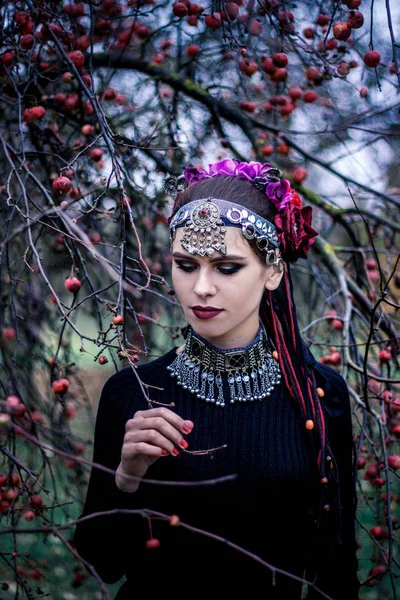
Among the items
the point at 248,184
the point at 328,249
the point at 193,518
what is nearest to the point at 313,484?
the point at 193,518

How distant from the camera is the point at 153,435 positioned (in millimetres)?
1449

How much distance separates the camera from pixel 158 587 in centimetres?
166

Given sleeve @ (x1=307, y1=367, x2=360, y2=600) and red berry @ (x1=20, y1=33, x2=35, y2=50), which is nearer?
sleeve @ (x1=307, y1=367, x2=360, y2=600)

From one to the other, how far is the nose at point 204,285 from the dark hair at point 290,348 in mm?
155

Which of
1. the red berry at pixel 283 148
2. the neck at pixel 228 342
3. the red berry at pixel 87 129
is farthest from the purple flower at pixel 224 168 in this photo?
the red berry at pixel 283 148

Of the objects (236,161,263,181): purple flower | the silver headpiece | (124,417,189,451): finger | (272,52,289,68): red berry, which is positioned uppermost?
(272,52,289,68): red berry

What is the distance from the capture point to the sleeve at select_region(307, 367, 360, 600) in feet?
5.82

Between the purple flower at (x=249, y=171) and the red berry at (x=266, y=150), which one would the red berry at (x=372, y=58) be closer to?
the purple flower at (x=249, y=171)

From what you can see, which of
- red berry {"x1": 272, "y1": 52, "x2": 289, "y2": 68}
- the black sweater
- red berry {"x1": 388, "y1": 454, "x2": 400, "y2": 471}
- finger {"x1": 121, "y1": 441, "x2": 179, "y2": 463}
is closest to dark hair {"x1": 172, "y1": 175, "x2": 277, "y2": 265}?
A: the black sweater

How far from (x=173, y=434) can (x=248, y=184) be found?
2.44 ft

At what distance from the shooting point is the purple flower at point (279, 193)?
1760mm

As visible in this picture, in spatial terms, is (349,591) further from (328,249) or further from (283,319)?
(328,249)

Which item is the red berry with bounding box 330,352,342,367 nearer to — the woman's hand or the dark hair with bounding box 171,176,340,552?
the dark hair with bounding box 171,176,340,552

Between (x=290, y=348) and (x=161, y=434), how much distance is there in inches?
21.4
